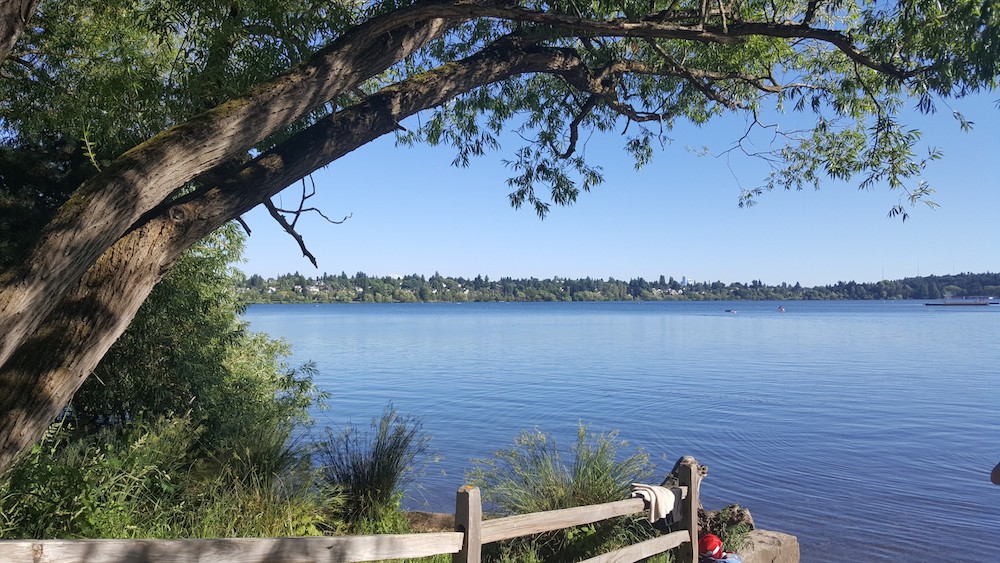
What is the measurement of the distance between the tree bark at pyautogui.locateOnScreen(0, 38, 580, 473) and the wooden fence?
170cm

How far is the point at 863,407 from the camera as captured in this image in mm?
24109

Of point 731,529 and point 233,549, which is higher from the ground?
point 233,549

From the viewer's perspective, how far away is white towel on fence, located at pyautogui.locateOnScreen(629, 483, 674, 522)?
260 inches

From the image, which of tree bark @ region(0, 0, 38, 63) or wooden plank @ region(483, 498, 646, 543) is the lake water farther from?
tree bark @ region(0, 0, 38, 63)

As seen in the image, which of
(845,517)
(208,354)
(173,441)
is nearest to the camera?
(173,441)

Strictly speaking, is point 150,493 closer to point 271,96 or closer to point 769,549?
point 271,96

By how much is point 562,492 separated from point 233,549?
460 centimetres

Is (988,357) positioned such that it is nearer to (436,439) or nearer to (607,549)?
(436,439)

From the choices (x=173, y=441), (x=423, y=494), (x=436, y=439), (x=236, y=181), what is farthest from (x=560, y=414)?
(x=236, y=181)

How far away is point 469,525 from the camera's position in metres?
4.70

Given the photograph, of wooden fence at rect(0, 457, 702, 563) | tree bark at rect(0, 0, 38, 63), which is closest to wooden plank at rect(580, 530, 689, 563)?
wooden fence at rect(0, 457, 702, 563)

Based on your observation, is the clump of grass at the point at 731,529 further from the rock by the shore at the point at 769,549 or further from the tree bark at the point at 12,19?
A: the tree bark at the point at 12,19

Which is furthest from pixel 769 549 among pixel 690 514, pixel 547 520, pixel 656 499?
pixel 547 520

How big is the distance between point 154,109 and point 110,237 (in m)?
3.15
